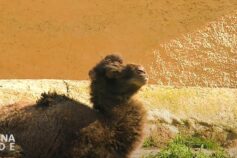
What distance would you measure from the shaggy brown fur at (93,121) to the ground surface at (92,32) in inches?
251

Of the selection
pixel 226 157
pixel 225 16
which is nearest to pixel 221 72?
pixel 225 16

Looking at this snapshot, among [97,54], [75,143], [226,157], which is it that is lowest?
[226,157]

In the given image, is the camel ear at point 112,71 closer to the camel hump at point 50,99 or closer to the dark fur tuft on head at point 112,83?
the dark fur tuft on head at point 112,83

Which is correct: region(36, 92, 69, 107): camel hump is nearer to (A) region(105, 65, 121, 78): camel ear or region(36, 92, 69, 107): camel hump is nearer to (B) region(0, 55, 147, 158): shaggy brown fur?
(B) region(0, 55, 147, 158): shaggy brown fur

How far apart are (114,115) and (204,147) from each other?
3.91 m

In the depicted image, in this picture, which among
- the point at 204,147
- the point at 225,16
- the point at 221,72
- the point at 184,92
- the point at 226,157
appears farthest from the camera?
the point at 225,16

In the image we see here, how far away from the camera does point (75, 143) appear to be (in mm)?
4359

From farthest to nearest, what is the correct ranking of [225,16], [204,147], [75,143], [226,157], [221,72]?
1. [225,16]
2. [221,72]
3. [204,147]
4. [226,157]
5. [75,143]

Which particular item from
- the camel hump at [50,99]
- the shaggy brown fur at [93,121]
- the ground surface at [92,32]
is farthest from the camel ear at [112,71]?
the ground surface at [92,32]

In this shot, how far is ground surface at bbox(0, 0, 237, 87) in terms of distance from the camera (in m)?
11.2

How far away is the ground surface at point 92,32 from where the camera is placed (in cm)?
1118

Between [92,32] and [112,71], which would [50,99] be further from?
[92,32]

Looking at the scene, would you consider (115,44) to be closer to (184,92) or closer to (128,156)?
(184,92)

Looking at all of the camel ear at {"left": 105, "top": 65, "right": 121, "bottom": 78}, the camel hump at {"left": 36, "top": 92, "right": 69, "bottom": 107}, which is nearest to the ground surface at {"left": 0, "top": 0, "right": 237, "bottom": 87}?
the camel hump at {"left": 36, "top": 92, "right": 69, "bottom": 107}
